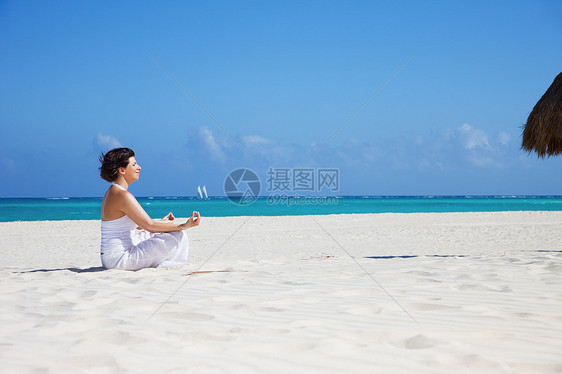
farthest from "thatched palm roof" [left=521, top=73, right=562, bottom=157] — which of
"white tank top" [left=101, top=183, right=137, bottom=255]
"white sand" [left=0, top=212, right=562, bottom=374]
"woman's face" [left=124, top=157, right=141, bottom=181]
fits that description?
"white tank top" [left=101, top=183, right=137, bottom=255]

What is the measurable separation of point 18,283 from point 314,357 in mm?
2789

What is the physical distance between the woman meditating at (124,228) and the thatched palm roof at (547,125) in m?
5.40

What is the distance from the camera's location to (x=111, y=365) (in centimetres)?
172

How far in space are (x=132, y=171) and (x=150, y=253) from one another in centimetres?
82

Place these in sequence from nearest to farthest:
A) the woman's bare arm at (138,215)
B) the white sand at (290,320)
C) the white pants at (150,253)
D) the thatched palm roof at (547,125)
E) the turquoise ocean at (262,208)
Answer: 1. the white sand at (290,320)
2. the woman's bare arm at (138,215)
3. the white pants at (150,253)
4. the thatched palm roof at (547,125)
5. the turquoise ocean at (262,208)

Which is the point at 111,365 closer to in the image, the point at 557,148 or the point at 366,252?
the point at 366,252

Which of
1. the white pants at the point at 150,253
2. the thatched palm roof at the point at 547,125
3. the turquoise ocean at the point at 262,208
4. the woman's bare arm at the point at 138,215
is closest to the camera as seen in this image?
the woman's bare arm at the point at 138,215

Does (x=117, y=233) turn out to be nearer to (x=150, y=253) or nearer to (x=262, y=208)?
(x=150, y=253)

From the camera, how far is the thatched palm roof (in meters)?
6.24

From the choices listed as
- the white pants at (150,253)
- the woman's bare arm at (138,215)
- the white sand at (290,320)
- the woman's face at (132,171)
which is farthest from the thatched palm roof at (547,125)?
the woman's face at (132,171)

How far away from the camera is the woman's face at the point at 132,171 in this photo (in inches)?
167

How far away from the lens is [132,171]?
4.27m

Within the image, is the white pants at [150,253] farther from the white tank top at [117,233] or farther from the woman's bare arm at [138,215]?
the woman's bare arm at [138,215]

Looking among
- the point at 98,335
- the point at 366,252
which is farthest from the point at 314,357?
the point at 366,252
